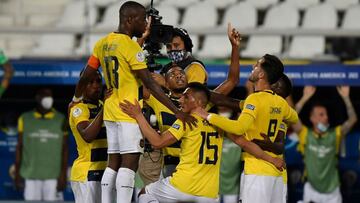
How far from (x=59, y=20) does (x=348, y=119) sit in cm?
441

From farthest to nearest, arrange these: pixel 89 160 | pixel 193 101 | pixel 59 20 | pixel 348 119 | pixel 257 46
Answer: pixel 59 20 → pixel 257 46 → pixel 348 119 → pixel 89 160 → pixel 193 101

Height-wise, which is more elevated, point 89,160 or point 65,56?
point 65,56

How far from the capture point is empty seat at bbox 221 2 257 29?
48.2 feet

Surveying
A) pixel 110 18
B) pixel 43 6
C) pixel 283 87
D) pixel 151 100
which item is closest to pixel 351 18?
pixel 110 18

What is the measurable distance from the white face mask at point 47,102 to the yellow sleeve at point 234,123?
5.63 m

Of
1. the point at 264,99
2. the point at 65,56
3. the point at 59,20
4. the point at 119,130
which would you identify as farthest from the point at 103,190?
the point at 59,20

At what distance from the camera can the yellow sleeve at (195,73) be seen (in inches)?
363

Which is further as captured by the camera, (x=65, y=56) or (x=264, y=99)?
(x=65, y=56)

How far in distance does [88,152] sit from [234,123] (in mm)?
1412

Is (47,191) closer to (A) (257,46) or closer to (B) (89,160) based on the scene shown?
(A) (257,46)

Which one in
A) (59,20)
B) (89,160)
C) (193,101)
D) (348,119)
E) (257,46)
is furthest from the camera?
(59,20)

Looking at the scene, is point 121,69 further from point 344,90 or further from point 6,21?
point 6,21

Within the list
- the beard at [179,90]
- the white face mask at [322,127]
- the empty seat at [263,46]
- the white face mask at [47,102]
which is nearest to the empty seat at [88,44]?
the white face mask at [47,102]

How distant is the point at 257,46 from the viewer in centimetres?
1455
